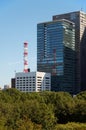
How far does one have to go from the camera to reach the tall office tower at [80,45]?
606ft

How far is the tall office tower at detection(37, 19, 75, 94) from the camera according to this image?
582 ft

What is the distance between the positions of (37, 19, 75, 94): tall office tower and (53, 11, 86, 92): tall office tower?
7.78 ft

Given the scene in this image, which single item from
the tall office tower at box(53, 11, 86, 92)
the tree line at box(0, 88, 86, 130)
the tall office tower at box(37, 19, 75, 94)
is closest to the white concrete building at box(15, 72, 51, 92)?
the tall office tower at box(37, 19, 75, 94)

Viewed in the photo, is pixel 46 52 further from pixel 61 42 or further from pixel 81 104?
pixel 81 104

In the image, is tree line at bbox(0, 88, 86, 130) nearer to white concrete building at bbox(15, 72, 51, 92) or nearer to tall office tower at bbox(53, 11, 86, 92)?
white concrete building at bbox(15, 72, 51, 92)

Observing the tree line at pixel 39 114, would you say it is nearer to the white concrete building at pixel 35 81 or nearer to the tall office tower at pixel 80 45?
the white concrete building at pixel 35 81

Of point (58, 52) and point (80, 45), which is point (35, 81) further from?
point (80, 45)

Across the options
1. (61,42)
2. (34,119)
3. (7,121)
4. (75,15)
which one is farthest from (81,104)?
(75,15)

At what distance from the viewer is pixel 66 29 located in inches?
7141

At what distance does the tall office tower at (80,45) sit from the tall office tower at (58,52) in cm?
237

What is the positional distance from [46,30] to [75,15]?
1513 centimetres

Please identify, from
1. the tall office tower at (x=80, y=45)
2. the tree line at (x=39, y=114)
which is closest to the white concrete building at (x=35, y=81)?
the tall office tower at (x=80, y=45)

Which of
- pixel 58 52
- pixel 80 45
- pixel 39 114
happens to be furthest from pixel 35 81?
pixel 39 114

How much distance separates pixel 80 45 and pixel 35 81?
2578cm
